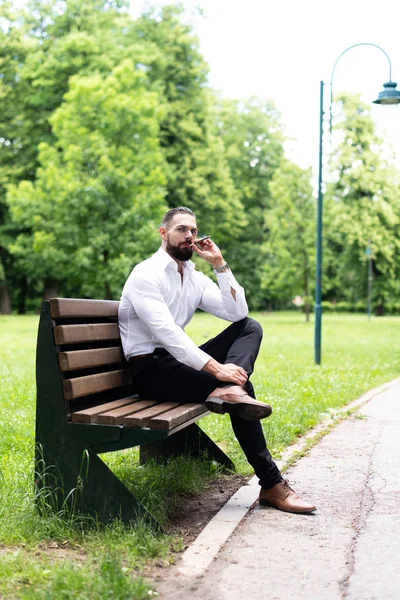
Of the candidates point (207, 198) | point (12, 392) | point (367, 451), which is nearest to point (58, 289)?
point (207, 198)

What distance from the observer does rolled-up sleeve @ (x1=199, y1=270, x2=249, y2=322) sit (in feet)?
17.8

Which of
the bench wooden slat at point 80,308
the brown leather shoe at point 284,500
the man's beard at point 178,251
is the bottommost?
the brown leather shoe at point 284,500

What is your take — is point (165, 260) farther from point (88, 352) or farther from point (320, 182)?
point (320, 182)

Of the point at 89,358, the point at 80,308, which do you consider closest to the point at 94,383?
the point at 89,358

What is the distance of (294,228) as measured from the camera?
119 ft

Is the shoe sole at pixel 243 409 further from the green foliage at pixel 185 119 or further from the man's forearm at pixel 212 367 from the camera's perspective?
the green foliage at pixel 185 119

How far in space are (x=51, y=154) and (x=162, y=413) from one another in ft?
86.9

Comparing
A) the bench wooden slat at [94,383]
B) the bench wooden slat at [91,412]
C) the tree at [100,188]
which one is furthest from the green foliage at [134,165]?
the bench wooden slat at [91,412]

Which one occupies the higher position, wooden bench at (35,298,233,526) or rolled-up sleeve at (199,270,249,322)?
rolled-up sleeve at (199,270,249,322)

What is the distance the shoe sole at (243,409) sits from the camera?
4.43 metres

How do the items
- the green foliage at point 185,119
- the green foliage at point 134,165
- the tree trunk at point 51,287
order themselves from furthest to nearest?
the tree trunk at point 51,287, the green foliage at point 185,119, the green foliage at point 134,165

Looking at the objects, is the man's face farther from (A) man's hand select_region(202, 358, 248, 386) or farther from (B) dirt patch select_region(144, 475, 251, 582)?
(B) dirt patch select_region(144, 475, 251, 582)

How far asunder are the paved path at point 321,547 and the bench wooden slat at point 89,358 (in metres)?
1.18

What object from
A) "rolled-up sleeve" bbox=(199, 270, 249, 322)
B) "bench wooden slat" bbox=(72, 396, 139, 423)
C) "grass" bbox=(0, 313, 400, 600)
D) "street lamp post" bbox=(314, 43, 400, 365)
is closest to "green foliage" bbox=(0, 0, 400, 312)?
"street lamp post" bbox=(314, 43, 400, 365)
